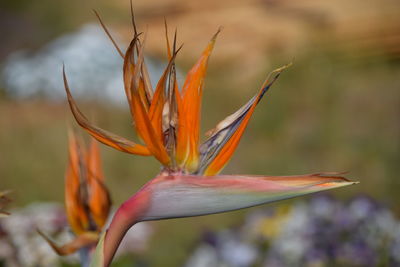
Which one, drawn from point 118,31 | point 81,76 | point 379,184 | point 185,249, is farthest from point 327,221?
point 118,31

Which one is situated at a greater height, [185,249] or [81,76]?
[81,76]

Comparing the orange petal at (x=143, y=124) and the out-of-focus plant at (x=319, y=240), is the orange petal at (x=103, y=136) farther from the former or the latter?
the out-of-focus plant at (x=319, y=240)

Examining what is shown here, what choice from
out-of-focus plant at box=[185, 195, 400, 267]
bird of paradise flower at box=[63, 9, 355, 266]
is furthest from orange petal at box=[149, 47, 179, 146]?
out-of-focus plant at box=[185, 195, 400, 267]

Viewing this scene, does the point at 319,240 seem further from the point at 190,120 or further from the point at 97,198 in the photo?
the point at 190,120

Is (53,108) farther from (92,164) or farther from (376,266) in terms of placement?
(92,164)

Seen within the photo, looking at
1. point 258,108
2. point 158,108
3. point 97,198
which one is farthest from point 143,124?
point 258,108

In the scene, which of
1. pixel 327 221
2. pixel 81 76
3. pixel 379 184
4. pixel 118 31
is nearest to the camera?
pixel 327 221

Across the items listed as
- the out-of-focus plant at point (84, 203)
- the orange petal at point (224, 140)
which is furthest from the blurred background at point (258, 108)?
the orange petal at point (224, 140)
